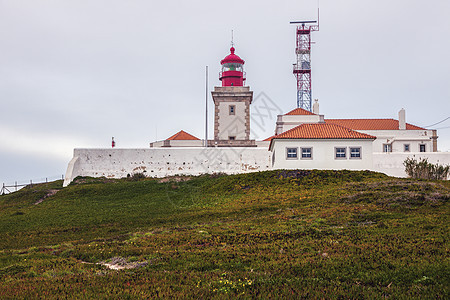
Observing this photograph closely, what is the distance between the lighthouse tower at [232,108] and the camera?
145 ft

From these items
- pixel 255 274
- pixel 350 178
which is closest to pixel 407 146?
pixel 350 178

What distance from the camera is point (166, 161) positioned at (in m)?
37.7

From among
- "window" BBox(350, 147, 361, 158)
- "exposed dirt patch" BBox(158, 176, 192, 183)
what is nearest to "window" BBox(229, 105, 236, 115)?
"exposed dirt patch" BBox(158, 176, 192, 183)

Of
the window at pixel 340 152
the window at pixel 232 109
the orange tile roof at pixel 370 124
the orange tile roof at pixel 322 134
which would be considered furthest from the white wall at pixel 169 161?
the orange tile roof at pixel 370 124

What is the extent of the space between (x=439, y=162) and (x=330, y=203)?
1900cm

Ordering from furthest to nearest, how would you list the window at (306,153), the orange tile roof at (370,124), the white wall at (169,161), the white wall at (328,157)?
the orange tile roof at (370,124) < the white wall at (169,161) < the window at (306,153) < the white wall at (328,157)

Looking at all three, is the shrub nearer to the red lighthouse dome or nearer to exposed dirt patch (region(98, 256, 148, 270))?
the red lighthouse dome

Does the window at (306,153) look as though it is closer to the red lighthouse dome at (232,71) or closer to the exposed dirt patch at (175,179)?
the exposed dirt patch at (175,179)

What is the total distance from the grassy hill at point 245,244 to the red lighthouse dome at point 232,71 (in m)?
20.3

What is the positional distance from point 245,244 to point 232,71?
115 feet

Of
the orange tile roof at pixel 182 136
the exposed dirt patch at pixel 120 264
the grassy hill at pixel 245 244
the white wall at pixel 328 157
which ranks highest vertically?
the orange tile roof at pixel 182 136

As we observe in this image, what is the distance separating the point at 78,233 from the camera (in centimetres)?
1828

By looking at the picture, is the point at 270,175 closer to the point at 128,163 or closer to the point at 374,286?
the point at 128,163

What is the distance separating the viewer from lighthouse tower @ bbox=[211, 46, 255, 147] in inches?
1741
